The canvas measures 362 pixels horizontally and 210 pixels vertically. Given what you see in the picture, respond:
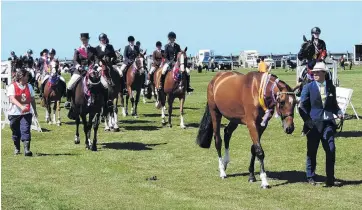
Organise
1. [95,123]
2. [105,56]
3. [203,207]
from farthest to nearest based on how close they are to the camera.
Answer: [105,56]
[95,123]
[203,207]

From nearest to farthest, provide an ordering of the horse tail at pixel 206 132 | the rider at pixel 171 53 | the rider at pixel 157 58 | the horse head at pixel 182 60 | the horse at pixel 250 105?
the horse at pixel 250 105 → the horse tail at pixel 206 132 → the horse head at pixel 182 60 → the rider at pixel 171 53 → the rider at pixel 157 58

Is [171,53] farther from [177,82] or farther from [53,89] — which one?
[53,89]

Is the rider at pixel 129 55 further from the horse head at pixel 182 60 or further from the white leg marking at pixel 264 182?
the white leg marking at pixel 264 182

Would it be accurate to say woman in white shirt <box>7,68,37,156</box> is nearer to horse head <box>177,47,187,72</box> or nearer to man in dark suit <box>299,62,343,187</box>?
horse head <box>177,47,187,72</box>

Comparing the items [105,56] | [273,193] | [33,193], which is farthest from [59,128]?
[273,193]

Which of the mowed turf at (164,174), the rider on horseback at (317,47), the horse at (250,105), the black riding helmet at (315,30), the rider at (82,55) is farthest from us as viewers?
the rider at (82,55)

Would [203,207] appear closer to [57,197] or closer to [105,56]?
[57,197]

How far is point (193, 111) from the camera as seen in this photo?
30.8 metres

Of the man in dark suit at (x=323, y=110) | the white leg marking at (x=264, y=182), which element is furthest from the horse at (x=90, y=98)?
the man in dark suit at (x=323, y=110)

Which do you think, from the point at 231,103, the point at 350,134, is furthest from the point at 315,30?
the point at 231,103

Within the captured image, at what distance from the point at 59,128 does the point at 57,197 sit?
41.3ft

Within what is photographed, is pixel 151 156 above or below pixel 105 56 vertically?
below

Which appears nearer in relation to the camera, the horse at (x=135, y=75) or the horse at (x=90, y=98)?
the horse at (x=90, y=98)

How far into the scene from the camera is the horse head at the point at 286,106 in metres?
12.5
